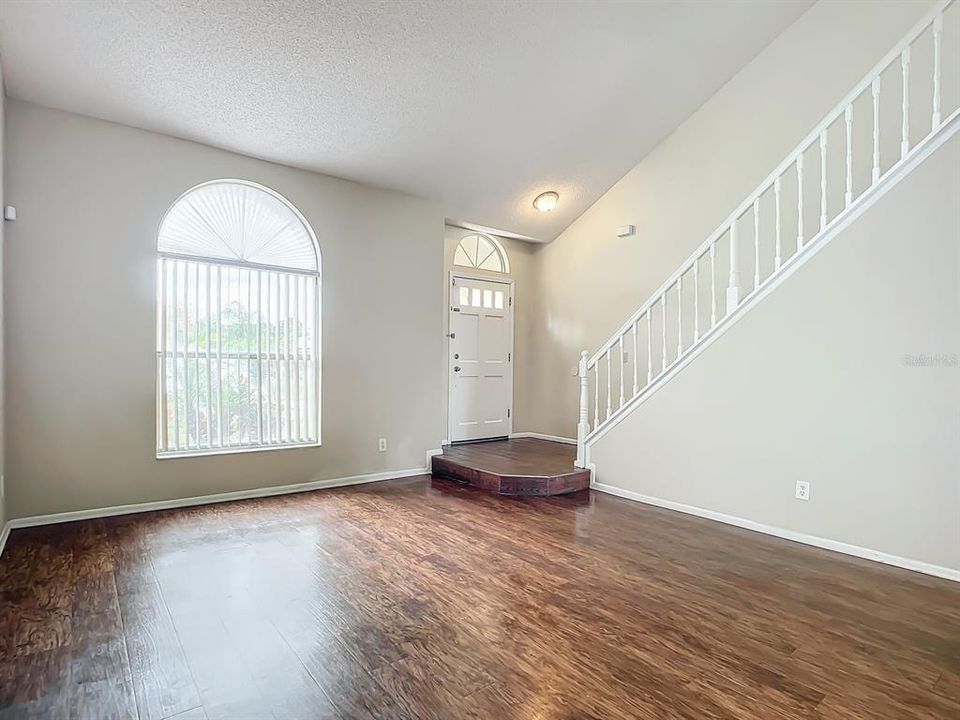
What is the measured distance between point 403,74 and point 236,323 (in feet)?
7.65

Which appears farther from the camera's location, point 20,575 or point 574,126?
point 574,126

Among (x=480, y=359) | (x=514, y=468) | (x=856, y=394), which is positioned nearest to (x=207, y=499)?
(x=514, y=468)

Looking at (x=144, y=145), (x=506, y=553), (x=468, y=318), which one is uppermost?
(x=144, y=145)

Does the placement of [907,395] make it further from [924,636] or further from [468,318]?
[468,318]

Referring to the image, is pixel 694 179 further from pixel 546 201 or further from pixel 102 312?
pixel 102 312

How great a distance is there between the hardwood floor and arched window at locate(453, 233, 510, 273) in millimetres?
3605

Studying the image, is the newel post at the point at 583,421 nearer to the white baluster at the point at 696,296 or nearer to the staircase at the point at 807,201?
the staircase at the point at 807,201

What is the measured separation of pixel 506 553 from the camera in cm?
319

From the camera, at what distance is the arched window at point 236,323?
13.5 ft

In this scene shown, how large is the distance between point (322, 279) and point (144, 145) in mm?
1599

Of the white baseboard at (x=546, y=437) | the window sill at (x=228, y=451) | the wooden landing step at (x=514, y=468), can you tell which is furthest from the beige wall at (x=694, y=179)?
the window sill at (x=228, y=451)

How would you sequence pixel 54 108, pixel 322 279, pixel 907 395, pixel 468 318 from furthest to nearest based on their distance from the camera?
pixel 468 318 < pixel 322 279 < pixel 54 108 < pixel 907 395

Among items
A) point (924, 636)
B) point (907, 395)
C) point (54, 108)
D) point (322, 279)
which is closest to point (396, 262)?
point (322, 279)

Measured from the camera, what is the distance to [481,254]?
6.59 m
